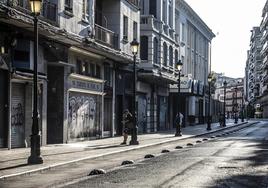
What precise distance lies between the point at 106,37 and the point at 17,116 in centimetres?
1123

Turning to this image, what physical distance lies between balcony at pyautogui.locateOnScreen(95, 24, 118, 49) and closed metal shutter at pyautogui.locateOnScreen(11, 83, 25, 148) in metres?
8.57

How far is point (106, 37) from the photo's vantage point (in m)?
34.1

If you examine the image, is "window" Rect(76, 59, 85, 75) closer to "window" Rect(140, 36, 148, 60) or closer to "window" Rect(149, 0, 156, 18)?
"window" Rect(140, 36, 148, 60)

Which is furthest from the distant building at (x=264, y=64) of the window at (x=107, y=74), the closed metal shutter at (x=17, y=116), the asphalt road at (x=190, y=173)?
the asphalt road at (x=190, y=173)

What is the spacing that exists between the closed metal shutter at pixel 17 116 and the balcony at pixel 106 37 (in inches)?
337

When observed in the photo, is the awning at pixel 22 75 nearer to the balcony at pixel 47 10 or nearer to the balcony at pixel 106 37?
the balcony at pixel 47 10

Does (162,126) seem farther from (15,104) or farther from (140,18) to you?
(15,104)

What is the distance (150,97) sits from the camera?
155ft

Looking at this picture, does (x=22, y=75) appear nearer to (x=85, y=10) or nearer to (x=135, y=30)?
(x=85, y=10)

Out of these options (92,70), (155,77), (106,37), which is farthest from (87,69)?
(155,77)

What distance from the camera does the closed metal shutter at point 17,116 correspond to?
→ 23.7m

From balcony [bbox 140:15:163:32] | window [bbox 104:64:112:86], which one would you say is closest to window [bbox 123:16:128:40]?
window [bbox 104:64:112:86]

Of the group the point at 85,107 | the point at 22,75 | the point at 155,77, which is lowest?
the point at 85,107

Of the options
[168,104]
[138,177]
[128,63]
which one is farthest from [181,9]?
[138,177]
